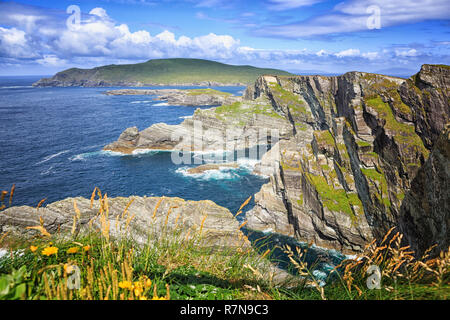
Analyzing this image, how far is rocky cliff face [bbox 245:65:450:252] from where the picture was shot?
96.4ft

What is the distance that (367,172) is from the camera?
113 feet

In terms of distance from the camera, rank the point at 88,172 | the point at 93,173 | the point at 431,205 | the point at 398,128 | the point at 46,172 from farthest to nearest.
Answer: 1. the point at 88,172
2. the point at 93,173
3. the point at 46,172
4. the point at 398,128
5. the point at 431,205

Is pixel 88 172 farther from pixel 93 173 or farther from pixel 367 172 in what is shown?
pixel 367 172

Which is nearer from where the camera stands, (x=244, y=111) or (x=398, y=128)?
(x=398, y=128)

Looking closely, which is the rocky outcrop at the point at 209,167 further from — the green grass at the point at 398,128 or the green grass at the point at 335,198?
the green grass at the point at 398,128

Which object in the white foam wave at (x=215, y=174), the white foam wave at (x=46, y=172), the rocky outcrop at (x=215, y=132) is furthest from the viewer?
the rocky outcrop at (x=215, y=132)

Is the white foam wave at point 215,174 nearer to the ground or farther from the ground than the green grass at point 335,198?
nearer to the ground

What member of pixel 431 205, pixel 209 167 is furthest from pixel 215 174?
pixel 431 205

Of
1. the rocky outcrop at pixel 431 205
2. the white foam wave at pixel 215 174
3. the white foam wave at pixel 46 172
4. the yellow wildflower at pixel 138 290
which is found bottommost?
the white foam wave at pixel 215 174

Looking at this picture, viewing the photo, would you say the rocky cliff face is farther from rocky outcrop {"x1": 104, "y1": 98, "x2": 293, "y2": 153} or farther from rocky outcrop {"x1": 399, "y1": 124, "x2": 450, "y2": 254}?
rocky outcrop {"x1": 104, "y1": 98, "x2": 293, "y2": 153}

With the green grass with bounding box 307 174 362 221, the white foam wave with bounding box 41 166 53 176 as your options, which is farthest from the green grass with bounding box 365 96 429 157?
the white foam wave with bounding box 41 166 53 176

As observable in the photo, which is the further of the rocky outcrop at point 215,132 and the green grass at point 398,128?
the rocky outcrop at point 215,132

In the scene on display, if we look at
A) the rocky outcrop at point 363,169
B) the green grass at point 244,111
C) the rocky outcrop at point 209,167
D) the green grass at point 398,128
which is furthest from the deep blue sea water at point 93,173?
the green grass at point 244,111

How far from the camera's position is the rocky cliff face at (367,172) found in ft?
96.4
